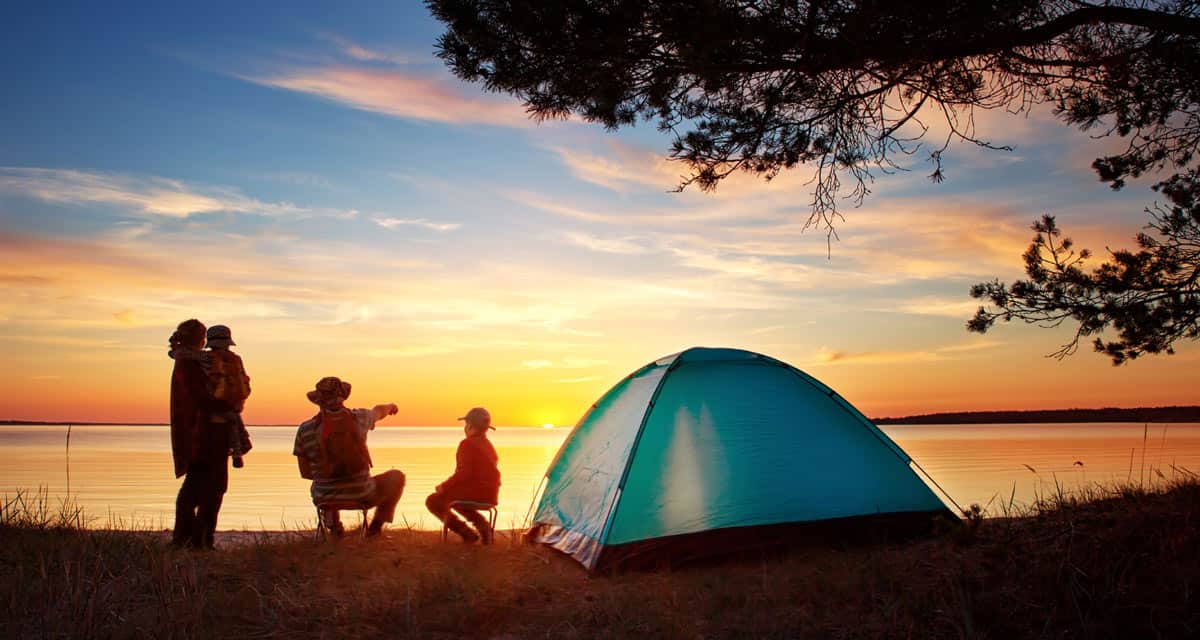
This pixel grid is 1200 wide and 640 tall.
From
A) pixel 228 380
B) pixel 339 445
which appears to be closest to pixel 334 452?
pixel 339 445

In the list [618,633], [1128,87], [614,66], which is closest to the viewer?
[618,633]

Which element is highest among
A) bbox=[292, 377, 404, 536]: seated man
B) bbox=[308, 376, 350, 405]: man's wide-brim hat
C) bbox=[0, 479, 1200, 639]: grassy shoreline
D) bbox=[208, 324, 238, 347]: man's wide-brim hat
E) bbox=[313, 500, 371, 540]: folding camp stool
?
bbox=[208, 324, 238, 347]: man's wide-brim hat

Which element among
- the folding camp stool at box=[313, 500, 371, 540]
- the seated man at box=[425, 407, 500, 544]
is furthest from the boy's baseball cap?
the folding camp stool at box=[313, 500, 371, 540]

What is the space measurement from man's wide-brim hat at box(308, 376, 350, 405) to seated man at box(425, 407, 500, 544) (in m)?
1.32

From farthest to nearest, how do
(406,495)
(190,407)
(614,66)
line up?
(406,495)
(190,407)
(614,66)

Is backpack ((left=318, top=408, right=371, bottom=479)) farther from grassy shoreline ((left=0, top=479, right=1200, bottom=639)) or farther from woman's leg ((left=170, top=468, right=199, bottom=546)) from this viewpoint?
woman's leg ((left=170, top=468, right=199, bottom=546))

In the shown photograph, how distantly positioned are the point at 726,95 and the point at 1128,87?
3.43 meters

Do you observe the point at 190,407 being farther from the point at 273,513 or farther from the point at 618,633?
the point at 273,513

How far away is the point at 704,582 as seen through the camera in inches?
262

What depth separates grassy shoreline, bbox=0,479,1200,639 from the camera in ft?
17.1

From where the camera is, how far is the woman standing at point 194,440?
25.5ft

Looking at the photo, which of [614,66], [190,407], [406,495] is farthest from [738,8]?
[406,495]

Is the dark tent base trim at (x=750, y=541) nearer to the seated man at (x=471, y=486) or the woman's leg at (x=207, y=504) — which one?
the seated man at (x=471, y=486)

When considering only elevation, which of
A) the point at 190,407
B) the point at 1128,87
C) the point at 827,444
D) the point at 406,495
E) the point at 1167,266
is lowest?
the point at 406,495
